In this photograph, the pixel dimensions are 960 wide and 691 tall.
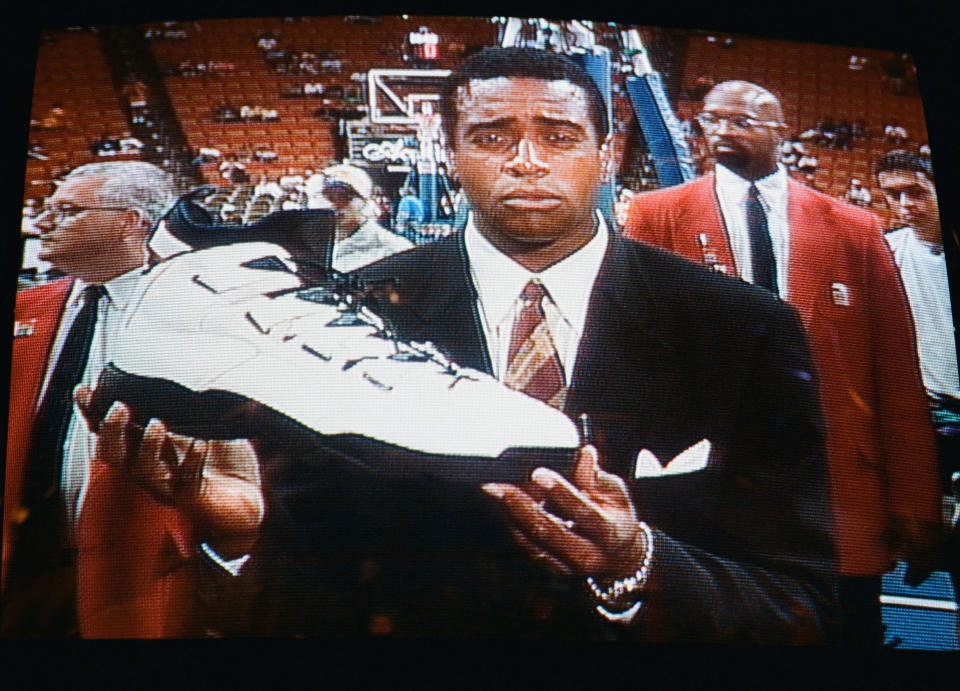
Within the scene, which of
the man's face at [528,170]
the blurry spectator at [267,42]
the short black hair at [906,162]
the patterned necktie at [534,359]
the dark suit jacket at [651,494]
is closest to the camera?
the dark suit jacket at [651,494]

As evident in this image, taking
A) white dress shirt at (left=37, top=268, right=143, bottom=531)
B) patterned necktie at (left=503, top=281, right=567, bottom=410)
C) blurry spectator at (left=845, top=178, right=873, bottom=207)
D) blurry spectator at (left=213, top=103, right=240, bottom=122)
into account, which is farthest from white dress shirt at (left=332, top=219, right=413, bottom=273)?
blurry spectator at (left=845, top=178, right=873, bottom=207)

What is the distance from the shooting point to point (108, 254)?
14.4 feet

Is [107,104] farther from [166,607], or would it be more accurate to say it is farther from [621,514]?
[621,514]

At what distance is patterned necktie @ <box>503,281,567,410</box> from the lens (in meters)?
4.22

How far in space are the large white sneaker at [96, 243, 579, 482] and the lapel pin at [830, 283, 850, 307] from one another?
135 centimetres

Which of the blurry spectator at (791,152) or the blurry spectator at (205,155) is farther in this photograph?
the blurry spectator at (791,152)

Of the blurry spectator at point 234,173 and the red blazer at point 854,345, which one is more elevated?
the blurry spectator at point 234,173

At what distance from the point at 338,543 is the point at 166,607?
0.72 m

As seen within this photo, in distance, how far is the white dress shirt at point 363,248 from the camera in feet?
14.3

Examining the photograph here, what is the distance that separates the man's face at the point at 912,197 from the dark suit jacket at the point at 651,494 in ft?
2.59

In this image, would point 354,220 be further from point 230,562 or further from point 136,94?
point 230,562

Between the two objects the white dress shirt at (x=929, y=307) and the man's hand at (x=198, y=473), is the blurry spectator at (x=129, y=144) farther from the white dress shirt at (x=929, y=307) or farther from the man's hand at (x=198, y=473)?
the white dress shirt at (x=929, y=307)

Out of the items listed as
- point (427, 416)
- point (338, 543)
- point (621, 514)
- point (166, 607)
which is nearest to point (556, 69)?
point (427, 416)

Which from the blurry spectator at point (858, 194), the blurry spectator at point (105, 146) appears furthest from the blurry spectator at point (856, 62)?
the blurry spectator at point (105, 146)
